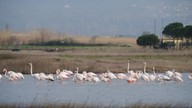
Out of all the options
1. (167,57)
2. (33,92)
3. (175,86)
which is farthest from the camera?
(167,57)

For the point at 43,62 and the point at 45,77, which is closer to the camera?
the point at 45,77

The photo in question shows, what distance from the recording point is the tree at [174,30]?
9524 cm

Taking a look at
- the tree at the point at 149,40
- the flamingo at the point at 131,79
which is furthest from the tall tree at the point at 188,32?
the flamingo at the point at 131,79

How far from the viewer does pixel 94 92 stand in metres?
28.7

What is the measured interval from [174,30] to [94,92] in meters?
71.5

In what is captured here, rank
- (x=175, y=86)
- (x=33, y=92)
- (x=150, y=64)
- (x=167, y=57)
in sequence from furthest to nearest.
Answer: (x=167, y=57) < (x=150, y=64) < (x=175, y=86) < (x=33, y=92)

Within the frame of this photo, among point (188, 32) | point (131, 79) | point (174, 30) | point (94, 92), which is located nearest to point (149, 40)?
point (174, 30)

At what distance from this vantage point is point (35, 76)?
1383 inches

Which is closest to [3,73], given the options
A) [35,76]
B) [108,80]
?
[35,76]

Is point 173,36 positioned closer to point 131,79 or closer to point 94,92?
point 131,79

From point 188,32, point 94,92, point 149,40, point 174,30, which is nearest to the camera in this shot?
point 94,92

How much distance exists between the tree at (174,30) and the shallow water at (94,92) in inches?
2274

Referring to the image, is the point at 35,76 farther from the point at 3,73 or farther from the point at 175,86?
the point at 175,86

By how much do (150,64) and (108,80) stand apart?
37.2ft
